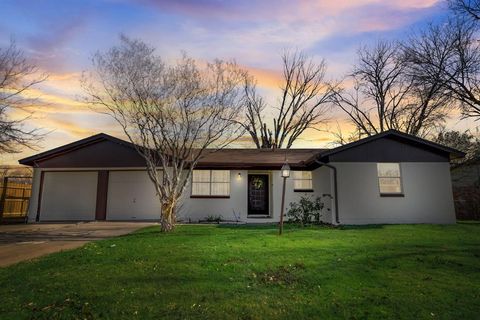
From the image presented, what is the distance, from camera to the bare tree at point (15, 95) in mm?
11992

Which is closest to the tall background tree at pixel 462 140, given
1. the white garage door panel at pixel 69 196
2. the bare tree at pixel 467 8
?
the bare tree at pixel 467 8

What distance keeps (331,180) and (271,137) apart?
60.1 feet

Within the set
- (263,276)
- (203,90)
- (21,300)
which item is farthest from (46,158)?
(263,276)

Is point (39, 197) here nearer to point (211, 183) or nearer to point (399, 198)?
point (211, 183)

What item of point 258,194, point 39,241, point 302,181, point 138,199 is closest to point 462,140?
point 302,181

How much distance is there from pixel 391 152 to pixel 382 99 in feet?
48.1

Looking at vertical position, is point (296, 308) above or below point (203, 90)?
below

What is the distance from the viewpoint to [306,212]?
13.3 meters

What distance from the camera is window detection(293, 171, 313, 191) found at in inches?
608

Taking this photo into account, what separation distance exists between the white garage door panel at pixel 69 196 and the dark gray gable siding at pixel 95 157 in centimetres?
47

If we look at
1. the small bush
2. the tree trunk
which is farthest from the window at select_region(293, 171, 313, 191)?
the tree trunk

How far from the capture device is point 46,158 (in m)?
15.8

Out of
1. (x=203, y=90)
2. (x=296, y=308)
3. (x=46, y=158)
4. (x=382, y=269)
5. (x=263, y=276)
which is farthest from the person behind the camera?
(x=46, y=158)

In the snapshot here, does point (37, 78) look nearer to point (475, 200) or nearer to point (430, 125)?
point (475, 200)
